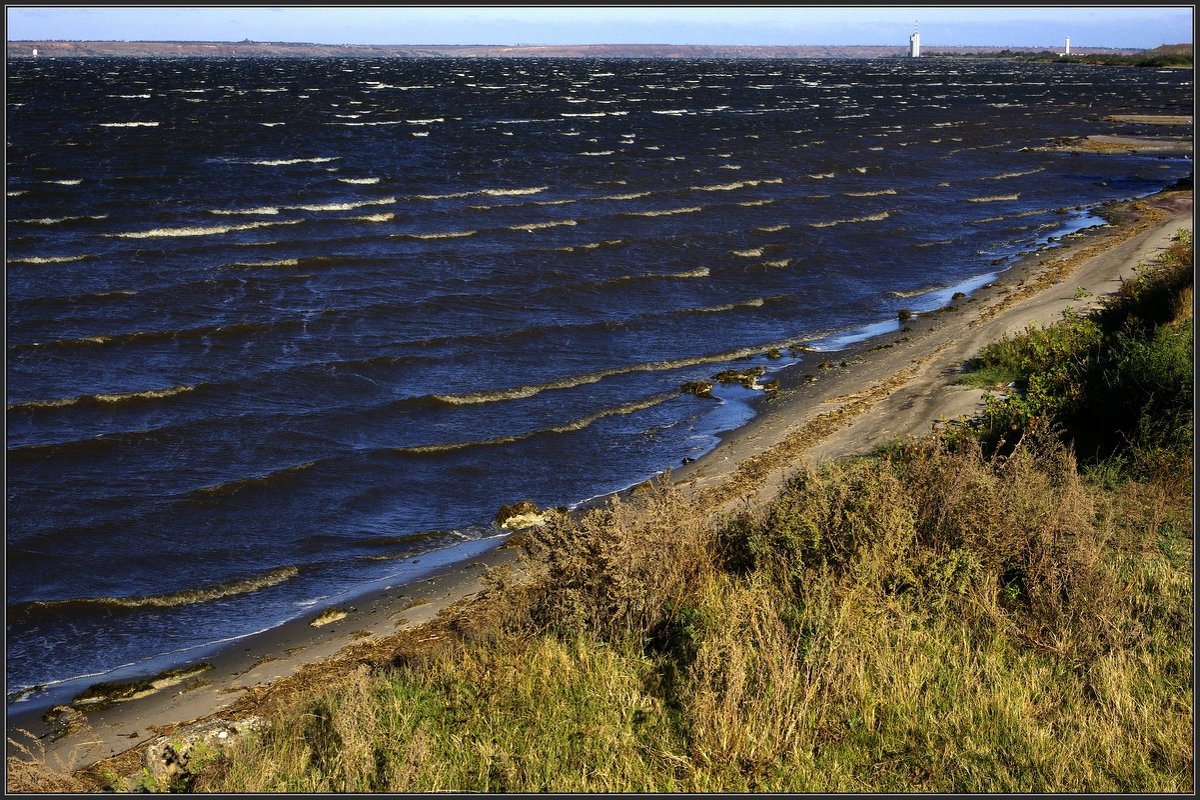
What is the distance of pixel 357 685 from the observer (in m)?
6.59

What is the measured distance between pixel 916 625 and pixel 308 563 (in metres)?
6.53

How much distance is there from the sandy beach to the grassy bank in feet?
3.20

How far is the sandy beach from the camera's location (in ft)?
26.5

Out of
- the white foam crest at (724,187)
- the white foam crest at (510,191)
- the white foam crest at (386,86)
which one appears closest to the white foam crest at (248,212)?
the white foam crest at (510,191)

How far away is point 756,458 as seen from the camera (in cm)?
1271

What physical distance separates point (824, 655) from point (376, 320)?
15.0m

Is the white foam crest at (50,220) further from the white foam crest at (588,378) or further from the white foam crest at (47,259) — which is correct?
the white foam crest at (588,378)

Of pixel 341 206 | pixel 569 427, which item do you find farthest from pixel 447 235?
pixel 569 427

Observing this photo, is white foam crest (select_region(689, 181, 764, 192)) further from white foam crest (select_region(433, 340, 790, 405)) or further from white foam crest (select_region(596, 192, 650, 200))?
white foam crest (select_region(433, 340, 790, 405))

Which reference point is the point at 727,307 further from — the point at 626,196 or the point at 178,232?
Answer: the point at 178,232

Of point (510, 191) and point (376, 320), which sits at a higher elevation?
point (510, 191)

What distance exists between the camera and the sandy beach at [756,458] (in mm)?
8078

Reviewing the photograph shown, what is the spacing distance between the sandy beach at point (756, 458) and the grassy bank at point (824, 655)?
0.98 metres

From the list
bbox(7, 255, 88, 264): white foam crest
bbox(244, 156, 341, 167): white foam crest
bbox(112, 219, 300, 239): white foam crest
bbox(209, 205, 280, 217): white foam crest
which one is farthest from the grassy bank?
bbox(244, 156, 341, 167): white foam crest
